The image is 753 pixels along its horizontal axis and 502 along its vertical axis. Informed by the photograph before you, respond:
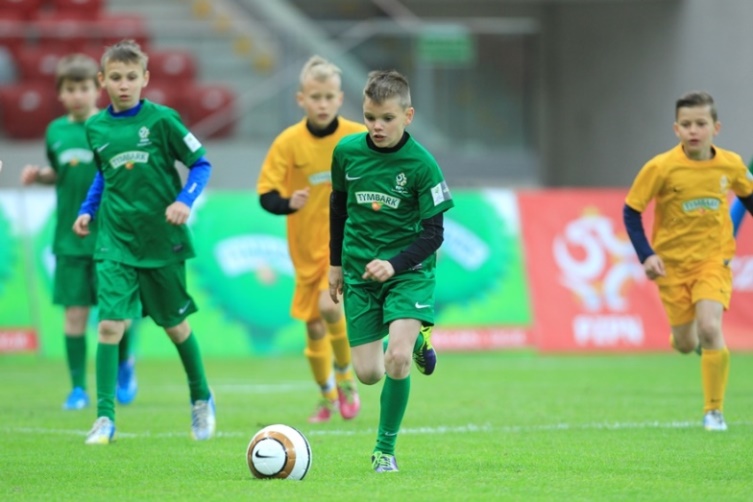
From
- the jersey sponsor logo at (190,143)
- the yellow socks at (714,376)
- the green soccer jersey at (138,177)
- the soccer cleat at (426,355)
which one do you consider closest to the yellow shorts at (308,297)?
the green soccer jersey at (138,177)

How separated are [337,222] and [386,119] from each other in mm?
683

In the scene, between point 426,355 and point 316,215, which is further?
point 316,215

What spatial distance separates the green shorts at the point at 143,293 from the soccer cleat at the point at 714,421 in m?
3.38

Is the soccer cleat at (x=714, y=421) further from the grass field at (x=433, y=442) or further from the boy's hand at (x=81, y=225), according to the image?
the boy's hand at (x=81, y=225)

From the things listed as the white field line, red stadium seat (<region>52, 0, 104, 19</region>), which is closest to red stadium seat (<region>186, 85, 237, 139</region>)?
red stadium seat (<region>52, 0, 104, 19</region>)

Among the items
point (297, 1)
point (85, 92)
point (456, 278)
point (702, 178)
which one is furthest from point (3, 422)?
point (297, 1)

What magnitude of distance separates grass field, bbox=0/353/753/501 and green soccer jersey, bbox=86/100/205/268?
3.89ft

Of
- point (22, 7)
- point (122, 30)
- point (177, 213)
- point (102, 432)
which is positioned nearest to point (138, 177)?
point (177, 213)

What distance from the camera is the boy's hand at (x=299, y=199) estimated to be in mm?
8695

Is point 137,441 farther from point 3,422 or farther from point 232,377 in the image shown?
point 232,377

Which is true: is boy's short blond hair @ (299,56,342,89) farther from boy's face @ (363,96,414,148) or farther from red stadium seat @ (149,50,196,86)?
red stadium seat @ (149,50,196,86)

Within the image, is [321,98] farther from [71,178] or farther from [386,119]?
Result: [386,119]

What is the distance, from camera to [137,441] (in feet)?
26.9

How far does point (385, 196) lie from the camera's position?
22.7 feet
